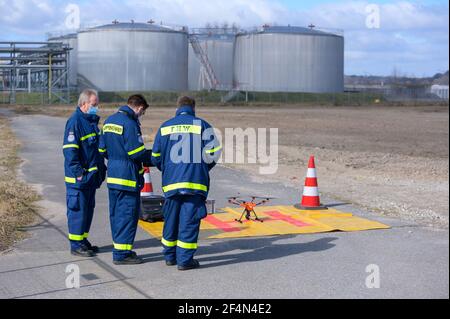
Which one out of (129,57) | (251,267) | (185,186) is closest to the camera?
(185,186)

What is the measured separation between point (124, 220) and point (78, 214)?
2.29ft

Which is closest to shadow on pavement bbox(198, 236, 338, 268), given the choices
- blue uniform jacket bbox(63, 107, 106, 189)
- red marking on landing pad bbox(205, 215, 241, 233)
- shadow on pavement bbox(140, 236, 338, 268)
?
shadow on pavement bbox(140, 236, 338, 268)

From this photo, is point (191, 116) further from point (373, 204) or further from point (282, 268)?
point (373, 204)

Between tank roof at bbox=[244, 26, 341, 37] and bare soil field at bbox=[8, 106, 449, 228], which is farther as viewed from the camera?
tank roof at bbox=[244, 26, 341, 37]

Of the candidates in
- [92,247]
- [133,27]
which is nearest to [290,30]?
[133,27]

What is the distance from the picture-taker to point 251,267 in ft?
24.1

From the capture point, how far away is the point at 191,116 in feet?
24.0

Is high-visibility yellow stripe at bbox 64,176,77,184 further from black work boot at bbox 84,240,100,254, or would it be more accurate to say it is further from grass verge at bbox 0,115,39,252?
grass verge at bbox 0,115,39,252

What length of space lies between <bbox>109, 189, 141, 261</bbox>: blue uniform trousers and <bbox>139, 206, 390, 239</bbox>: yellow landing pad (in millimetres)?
1502

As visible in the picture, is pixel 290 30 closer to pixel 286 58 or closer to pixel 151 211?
pixel 286 58

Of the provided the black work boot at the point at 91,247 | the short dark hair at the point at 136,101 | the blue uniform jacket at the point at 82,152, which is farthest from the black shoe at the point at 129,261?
the short dark hair at the point at 136,101

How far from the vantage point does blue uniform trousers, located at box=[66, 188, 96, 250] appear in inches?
306

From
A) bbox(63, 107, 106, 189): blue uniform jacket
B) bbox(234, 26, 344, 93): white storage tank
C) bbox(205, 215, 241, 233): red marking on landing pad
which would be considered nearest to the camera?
bbox(63, 107, 106, 189): blue uniform jacket
